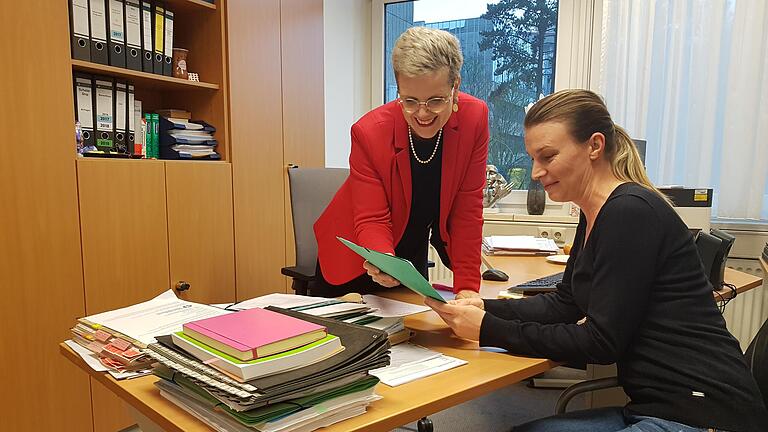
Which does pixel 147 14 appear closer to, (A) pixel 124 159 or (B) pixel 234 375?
(A) pixel 124 159

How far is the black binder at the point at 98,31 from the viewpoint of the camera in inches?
85.2

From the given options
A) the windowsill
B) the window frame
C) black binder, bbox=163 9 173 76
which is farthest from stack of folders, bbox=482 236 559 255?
black binder, bbox=163 9 173 76

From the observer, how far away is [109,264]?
2.16 m

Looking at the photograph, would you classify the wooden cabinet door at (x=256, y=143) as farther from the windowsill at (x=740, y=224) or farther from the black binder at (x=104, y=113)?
the windowsill at (x=740, y=224)

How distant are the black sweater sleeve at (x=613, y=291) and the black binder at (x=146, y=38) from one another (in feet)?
6.78

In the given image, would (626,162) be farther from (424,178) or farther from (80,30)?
(80,30)

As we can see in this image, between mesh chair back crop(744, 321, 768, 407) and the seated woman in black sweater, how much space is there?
0.30 ft

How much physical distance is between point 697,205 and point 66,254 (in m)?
2.62

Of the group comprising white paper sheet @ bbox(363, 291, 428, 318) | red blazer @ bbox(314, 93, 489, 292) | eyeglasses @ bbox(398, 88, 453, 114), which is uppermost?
eyeglasses @ bbox(398, 88, 453, 114)

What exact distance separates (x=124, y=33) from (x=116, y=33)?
0.13 ft

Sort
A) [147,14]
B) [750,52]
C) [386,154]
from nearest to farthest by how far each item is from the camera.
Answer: [386,154], [147,14], [750,52]

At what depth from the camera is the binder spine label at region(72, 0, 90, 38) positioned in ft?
6.86

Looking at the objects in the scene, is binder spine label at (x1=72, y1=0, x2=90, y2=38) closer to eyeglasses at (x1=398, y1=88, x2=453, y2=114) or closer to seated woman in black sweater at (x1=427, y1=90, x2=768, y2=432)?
eyeglasses at (x1=398, y1=88, x2=453, y2=114)

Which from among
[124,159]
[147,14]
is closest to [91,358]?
[124,159]
